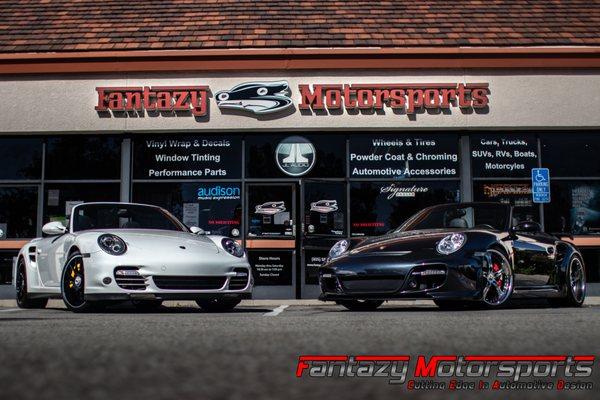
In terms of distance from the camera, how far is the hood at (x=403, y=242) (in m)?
8.16

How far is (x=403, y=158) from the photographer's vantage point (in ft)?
49.6

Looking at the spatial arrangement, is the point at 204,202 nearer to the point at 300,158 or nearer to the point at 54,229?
the point at 300,158

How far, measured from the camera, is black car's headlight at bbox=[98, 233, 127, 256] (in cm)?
831

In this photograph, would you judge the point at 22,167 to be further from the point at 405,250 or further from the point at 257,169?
the point at 405,250

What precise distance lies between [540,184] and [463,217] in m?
5.09

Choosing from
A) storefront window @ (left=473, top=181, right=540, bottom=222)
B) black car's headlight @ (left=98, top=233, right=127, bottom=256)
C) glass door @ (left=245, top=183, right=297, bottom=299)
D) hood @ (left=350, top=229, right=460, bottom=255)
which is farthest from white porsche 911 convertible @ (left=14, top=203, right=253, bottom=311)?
storefront window @ (left=473, top=181, right=540, bottom=222)

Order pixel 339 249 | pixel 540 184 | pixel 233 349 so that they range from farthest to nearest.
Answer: pixel 540 184, pixel 339 249, pixel 233 349

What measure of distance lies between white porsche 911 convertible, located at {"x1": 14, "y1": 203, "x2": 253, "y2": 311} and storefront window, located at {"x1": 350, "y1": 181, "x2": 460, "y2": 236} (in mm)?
5779

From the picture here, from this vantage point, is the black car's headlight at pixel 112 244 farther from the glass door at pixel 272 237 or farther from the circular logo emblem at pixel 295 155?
the circular logo emblem at pixel 295 155

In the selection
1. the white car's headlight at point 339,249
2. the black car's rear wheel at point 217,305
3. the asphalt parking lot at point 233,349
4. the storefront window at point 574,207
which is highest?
the storefront window at point 574,207

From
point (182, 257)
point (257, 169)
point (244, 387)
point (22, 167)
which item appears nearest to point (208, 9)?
point (257, 169)

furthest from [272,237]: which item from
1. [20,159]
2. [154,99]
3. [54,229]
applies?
[54,229]

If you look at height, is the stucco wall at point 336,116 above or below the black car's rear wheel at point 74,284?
above
